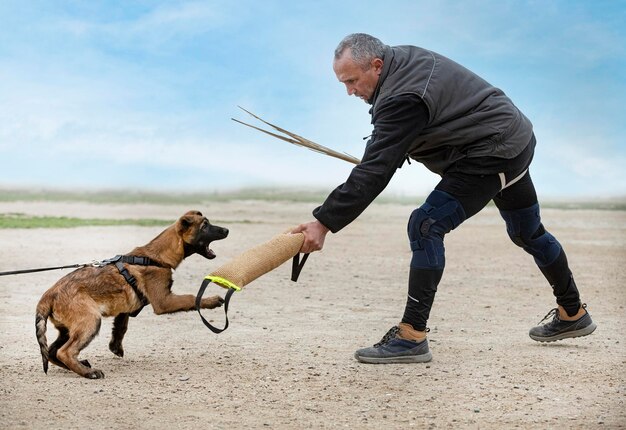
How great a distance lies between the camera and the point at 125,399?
5691 mm

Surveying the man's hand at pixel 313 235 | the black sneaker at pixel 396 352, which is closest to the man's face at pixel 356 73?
the man's hand at pixel 313 235

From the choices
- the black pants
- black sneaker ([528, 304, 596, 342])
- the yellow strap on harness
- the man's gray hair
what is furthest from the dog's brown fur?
black sneaker ([528, 304, 596, 342])

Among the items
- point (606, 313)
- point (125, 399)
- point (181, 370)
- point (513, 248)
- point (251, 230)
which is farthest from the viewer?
point (251, 230)

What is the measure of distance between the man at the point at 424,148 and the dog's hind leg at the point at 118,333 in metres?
1.81

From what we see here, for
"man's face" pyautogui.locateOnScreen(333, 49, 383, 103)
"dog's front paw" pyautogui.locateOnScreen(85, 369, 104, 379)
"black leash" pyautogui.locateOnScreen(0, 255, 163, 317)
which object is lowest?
"dog's front paw" pyautogui.locateOnScreen(85, 369, 104, 379)

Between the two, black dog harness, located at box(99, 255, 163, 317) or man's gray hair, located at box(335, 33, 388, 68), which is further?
black dog harness, located at box(99, 255, 163, 317)

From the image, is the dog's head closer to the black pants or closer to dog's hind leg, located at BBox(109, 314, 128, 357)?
dog's hind leg, located at BBox(109, 314, 128, 357)

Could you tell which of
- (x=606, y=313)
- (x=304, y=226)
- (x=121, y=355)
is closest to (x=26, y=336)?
(x=121, y=355)

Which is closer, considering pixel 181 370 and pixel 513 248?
pixel 181 370

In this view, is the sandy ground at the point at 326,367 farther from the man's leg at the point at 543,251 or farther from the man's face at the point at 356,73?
the man's face at the point at 356,73

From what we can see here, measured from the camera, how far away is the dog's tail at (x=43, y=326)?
6.09m

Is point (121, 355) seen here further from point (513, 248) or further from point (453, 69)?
point (513, 248)

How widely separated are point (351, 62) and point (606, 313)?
5.41m

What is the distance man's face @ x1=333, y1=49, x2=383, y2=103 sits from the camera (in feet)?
20.2
